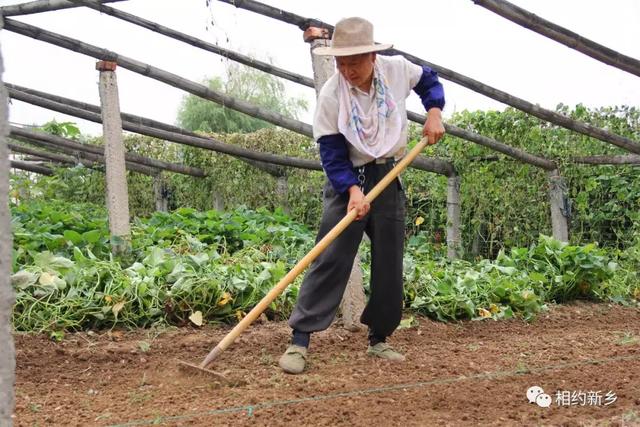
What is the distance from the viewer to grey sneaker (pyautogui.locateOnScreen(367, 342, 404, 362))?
3703 millimetres

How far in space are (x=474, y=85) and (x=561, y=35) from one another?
1.13m

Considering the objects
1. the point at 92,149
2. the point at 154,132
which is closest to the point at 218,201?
the point at 92,149

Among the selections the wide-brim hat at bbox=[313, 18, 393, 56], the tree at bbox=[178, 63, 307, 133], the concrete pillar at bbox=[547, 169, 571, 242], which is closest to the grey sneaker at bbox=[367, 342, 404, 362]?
the wide-brim hat at bbox=[313, 18, 393, 56]

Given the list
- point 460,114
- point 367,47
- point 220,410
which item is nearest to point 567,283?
point 460,114

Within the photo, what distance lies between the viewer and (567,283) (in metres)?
5.71

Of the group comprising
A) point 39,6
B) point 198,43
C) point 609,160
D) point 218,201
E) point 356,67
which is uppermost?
point 39,6

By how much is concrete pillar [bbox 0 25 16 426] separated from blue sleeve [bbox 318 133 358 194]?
82.0 inches

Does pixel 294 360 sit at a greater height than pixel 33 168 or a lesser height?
greater

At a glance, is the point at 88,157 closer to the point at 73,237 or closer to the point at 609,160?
the point at 73,237

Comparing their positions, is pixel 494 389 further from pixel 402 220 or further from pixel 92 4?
pixel 92 4

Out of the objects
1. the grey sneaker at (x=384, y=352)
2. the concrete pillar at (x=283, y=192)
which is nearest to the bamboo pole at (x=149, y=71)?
the grey sneaker at (x=384, y=352)

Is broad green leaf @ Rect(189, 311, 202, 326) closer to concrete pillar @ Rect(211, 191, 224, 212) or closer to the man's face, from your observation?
the man's face

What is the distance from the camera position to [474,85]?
5.27m

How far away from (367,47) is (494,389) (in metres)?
1.54
